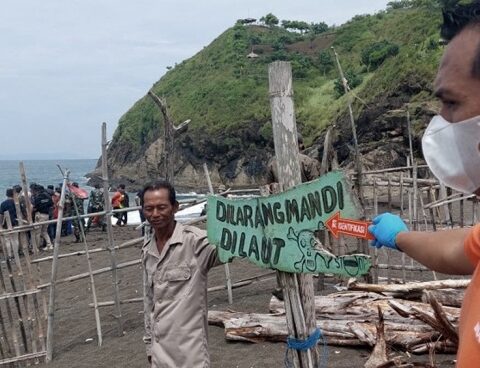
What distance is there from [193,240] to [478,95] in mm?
2059

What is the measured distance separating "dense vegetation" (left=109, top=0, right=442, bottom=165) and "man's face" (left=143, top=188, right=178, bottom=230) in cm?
2320

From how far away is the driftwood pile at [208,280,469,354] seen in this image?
15.9 feet

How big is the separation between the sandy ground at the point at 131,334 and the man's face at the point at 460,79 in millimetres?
3872

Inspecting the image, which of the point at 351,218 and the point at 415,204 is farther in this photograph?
the point at 415,204

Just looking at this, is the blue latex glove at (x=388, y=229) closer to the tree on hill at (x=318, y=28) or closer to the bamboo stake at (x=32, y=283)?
the bamboo stake at (x=32, y=283)

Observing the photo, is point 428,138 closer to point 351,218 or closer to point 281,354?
point 351,218

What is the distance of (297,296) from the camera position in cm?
278

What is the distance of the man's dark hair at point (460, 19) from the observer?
125 cm

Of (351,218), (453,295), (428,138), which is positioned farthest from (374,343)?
(428,138)

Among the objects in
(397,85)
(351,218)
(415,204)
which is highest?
(397,85)

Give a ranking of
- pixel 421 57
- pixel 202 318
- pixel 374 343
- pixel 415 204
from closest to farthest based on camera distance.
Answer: pixel 202 318 < pixel 374 343 < pixel 415 204 < pixel 421 57

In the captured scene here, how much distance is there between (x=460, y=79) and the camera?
1.23 metres

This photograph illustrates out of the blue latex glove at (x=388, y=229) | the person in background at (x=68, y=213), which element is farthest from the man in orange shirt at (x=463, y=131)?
the person in background at (x=68, y=213)

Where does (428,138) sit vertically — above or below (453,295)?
above
